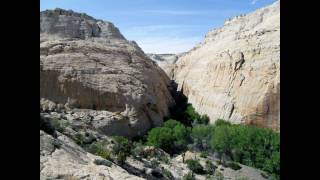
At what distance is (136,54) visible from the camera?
45.7 meters

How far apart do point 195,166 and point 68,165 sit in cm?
1372

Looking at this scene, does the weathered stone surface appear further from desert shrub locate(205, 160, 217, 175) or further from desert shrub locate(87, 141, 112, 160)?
desert shrub locate(205, 160, 217, 175)

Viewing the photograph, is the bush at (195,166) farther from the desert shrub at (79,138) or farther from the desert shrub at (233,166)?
the desert shrub at (79,138)

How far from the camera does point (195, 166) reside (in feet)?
88.8

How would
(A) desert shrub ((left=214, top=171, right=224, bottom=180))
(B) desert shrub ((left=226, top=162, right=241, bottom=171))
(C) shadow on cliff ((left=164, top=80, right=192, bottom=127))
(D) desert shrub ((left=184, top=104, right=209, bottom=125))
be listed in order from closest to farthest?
(A) desert shrub ((left=214, top=171, right=224, bottom=180)) < (B) desert shrub ((left=226, top=162, right=241, bottom=171)) < (D) desert shrub ((left=184, top=104, right=209, bottom=125)) < (C) shadow on cliff ((left=164, top=80, right=192, bottom=127))

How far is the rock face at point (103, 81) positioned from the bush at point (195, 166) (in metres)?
8.75

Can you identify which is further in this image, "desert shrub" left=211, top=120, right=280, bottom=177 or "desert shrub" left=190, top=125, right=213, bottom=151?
"desert shrub" left=190, top=125, right=213, bottom=151

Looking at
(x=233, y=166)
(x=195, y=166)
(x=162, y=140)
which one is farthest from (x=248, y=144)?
(x=195, y=166)

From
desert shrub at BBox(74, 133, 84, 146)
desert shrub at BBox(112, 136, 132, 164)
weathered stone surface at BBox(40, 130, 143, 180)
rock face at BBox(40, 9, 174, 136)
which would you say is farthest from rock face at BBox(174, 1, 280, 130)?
weathered stone surface at BBox(40, 130, 143, 180)

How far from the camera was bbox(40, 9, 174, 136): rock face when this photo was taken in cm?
3756

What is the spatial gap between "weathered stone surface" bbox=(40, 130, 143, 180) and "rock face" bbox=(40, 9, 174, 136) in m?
17.9
